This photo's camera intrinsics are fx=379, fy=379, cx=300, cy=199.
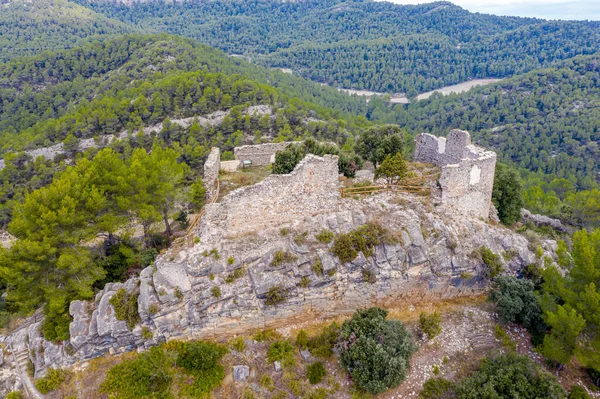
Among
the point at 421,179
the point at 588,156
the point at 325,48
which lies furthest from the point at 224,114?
the point at 325,48

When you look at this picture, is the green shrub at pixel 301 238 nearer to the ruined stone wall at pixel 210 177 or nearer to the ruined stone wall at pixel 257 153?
the ruined stone wall at pixel 210 177

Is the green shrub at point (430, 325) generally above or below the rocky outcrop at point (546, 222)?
above

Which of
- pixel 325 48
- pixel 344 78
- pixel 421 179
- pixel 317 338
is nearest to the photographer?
pixel 317 338

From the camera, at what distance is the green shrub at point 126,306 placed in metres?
16.2

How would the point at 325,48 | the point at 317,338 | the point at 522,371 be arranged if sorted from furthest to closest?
the point at 325,48 < the point at 317,338 < the point at 522,371

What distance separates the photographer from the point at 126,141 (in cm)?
4438

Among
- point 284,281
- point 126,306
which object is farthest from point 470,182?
point 126,306

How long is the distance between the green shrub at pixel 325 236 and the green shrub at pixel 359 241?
274 mm

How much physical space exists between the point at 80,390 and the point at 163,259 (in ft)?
19.8

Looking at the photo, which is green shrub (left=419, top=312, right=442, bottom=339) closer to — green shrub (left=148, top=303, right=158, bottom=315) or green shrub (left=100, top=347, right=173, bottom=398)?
green shrub (left=100, top=347, right=173, bottom=398)

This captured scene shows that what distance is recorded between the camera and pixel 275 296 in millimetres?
16703

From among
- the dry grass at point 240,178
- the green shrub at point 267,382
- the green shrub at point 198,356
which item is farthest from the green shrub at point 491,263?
the dry grass at point 240,178

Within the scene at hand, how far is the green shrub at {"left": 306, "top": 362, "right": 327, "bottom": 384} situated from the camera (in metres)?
15.2

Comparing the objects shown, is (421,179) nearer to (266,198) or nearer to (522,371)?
(266,198)
